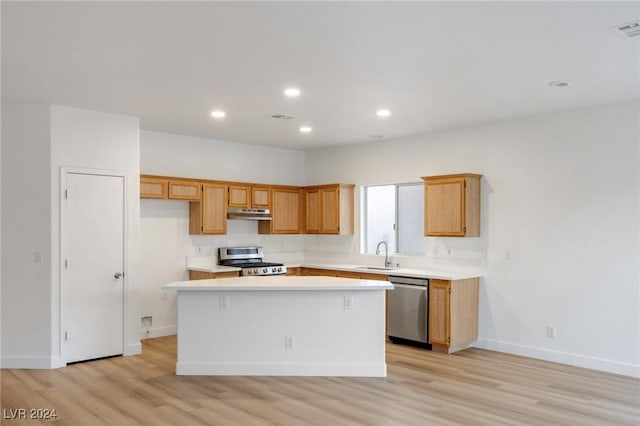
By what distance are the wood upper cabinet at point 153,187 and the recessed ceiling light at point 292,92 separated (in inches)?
98.1

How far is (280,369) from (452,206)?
2.82 meters

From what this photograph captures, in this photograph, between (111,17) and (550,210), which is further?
(550,210)

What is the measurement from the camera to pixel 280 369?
5.03m

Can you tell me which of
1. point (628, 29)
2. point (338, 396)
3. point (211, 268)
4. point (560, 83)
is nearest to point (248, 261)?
point (211, 268)

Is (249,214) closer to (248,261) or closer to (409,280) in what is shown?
(248,261)

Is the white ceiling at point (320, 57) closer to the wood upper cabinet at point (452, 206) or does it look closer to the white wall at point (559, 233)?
the white wall at point (559, 233)

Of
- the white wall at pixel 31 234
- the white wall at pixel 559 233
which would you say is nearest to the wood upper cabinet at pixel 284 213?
the white wall at pixel 559 233

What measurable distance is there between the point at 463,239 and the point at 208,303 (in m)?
3.26

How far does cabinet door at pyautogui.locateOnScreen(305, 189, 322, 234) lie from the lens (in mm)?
8062

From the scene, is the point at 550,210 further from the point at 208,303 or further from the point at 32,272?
the point at 32,272

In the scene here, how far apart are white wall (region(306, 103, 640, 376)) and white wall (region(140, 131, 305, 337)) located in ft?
9.20

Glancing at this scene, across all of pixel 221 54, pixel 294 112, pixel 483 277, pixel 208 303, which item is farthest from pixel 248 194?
pixel 221 54

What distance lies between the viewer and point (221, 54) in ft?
12.3

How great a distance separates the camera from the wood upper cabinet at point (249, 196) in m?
7.41
